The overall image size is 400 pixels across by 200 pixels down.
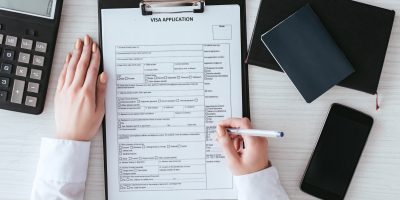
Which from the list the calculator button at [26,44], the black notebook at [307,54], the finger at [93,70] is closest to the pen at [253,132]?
the black notebook at [307,54]

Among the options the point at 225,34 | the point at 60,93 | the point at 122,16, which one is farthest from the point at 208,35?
the point at 60,93

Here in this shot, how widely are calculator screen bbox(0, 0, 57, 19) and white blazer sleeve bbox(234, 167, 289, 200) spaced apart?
385mm

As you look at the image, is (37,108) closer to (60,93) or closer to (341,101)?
(60,93)

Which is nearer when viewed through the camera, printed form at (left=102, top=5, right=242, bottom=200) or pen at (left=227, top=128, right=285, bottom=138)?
pen at (left=227, top=128, right=285, bottom=138)

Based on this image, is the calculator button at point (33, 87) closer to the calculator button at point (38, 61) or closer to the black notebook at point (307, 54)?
the calculator button at point (38, 61)

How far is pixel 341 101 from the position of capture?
75 cm

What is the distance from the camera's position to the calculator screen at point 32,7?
0.73 metres

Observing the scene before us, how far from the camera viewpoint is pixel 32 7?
730 millimetres

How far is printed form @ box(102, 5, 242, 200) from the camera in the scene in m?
0.73

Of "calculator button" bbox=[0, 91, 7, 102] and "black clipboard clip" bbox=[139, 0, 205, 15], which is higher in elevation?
"black clipboard clip" bbox=[139, 0, 205, 15]

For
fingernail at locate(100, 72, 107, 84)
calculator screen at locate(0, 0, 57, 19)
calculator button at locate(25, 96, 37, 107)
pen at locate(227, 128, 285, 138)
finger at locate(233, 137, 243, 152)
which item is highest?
calculator screen at locate(0, 0, 57, 19)

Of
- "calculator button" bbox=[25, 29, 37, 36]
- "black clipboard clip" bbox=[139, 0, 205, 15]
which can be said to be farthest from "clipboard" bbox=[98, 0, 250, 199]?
"calculator button" bbox=[25, 29, 37, 36]

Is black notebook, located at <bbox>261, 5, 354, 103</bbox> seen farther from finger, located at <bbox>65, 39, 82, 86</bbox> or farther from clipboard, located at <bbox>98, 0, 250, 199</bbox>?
finger, located at <bbox>65, 39, 82, 86</bbox>

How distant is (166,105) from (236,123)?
4.5 inches
